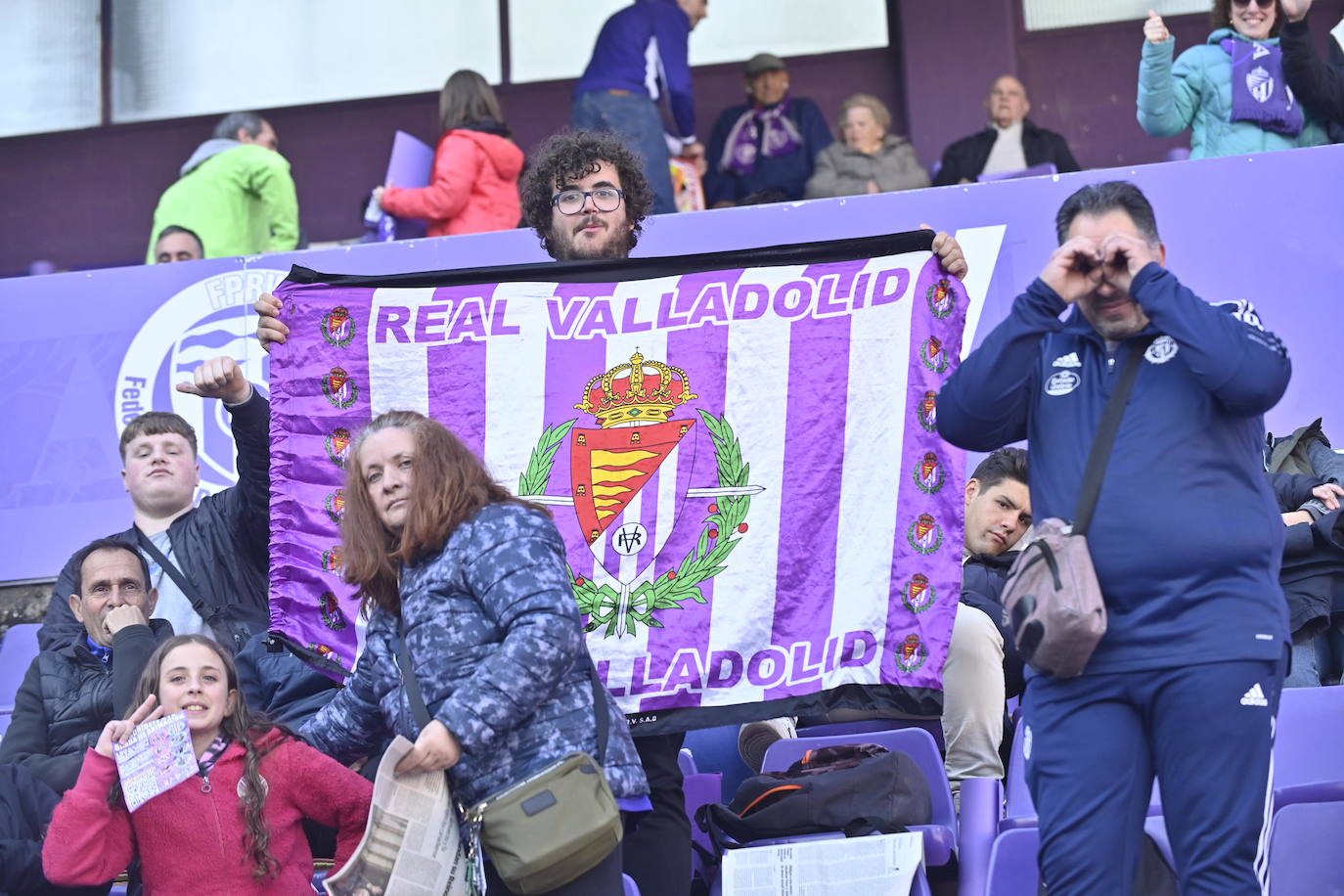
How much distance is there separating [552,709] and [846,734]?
189 centimetres

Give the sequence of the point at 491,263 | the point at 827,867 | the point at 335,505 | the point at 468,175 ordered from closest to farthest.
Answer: the point at 827,867
the point at 335,505
the point at 491,263
the point at 468,175

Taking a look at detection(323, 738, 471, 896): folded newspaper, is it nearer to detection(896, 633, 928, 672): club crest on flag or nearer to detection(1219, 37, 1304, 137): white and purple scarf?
detection(896, 633, 928, 672): club crest on flag

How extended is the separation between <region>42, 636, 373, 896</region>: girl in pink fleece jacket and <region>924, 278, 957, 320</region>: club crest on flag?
2024mm

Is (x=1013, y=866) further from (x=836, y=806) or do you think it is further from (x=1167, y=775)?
(x=1167, y=775)

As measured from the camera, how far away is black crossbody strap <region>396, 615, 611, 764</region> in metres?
3.42

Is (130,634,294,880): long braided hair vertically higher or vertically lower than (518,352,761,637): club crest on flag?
lower

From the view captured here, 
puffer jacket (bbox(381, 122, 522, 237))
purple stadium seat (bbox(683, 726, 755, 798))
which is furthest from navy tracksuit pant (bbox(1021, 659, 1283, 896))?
puffer jacket (bbox(381, 122, 522, 237))

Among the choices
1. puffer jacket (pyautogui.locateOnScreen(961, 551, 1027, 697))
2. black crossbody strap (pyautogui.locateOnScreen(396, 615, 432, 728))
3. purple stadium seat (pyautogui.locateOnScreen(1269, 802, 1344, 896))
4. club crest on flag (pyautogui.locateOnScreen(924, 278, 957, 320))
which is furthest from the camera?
puffer jacket (pyautogui.locateOnScreen(961, 551, 1027, 697))

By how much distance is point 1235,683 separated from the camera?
3.23 meters

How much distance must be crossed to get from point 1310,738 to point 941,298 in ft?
5.11

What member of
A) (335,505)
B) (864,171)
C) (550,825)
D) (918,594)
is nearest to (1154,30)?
(864,171)

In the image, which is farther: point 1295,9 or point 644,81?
point 644,81

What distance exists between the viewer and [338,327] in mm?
5055

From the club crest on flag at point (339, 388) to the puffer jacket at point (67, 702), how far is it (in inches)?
32.9
